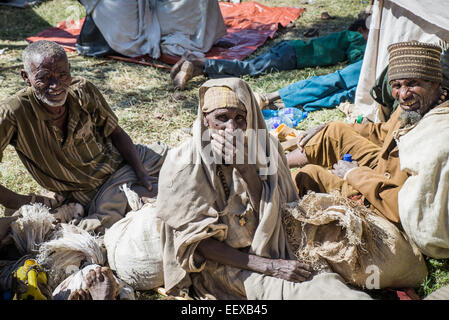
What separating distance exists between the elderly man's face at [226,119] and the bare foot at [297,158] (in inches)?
71.0

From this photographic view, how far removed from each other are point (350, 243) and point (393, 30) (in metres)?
3.04

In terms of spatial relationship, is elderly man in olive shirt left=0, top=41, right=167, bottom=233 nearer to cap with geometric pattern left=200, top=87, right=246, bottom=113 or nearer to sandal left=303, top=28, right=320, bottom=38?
cap with geometric pattern left=200, top=87, right=246, bottom=113

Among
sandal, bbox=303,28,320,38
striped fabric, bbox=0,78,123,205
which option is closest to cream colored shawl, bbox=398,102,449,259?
striped fabric, bbox=0,78,123,205

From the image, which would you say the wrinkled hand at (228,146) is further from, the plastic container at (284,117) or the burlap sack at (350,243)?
the plastic container at (284,117)

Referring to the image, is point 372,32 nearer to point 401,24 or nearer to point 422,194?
A: point 401,24

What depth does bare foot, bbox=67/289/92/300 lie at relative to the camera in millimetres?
2536

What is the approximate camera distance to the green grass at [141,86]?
4727 millimetres

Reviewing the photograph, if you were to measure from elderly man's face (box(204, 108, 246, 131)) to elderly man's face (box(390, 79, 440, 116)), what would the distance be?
4.40ft

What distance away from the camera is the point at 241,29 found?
343 inches

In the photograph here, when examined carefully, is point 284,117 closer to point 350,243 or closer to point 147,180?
point 147,180

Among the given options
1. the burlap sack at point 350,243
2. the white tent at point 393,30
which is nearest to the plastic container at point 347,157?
the burlap sack at point 350,243
